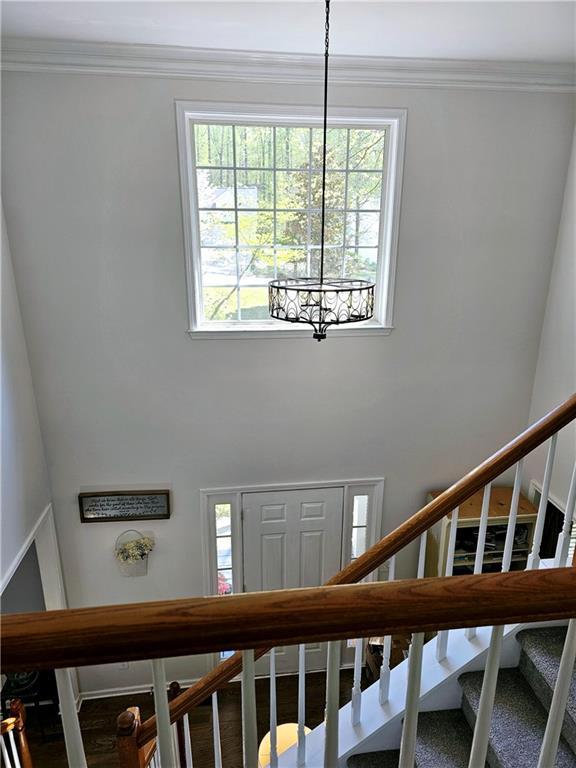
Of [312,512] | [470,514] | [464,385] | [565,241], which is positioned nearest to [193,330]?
[312,512]

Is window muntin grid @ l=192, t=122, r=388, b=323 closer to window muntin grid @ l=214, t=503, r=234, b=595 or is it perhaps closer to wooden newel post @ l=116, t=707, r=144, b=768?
window muntin grid @ l=214, t=503, r=234, b=595

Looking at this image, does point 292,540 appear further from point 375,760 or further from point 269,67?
point 269,67

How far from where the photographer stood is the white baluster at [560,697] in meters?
0.79

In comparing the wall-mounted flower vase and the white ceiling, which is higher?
the white ceiling

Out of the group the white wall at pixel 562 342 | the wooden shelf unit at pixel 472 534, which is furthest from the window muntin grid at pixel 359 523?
the white wall at pixel 562 342

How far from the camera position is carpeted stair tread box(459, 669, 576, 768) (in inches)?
65.7

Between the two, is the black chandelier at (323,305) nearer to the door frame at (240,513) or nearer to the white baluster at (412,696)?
the white baluster at (412,696)

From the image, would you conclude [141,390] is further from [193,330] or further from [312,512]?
[312,512]

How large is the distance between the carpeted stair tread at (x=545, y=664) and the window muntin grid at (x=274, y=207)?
259 centimetres

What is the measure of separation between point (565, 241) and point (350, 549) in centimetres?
284

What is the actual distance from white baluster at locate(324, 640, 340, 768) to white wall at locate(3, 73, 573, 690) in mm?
3106

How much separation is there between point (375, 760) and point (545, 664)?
67 cm

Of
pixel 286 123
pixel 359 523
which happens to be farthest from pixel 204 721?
pixel 286 123

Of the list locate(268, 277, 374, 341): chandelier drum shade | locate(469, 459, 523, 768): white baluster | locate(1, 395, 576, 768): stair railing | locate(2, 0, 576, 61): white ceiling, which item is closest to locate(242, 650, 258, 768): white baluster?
locate(1, 395, 576, 768): stair railing
